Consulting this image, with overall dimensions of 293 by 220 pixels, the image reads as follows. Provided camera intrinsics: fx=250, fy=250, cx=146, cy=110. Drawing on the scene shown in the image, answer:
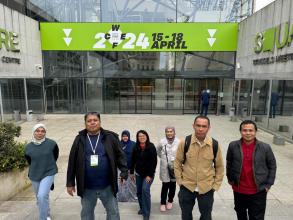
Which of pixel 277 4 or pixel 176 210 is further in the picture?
pixel 277 4

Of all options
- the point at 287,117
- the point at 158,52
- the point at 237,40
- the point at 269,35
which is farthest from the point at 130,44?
the point at 287,117

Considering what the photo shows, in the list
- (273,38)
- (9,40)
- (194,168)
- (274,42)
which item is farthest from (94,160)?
(9,40)

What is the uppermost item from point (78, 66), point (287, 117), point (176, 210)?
point (78, 66)

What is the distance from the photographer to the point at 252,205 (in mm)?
3205

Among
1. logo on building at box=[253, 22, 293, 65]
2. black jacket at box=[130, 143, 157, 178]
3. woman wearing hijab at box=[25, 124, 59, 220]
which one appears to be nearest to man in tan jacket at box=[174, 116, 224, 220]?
black jacket at box=[130, 143, 157, 178]

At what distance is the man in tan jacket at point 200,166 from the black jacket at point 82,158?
0.76 m

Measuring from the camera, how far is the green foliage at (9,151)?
474 centimetres

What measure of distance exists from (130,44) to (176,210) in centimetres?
1212

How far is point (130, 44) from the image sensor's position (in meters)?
14.9

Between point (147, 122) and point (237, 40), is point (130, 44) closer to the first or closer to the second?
point (147, 122)

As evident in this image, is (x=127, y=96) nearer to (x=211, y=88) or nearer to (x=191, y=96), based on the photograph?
(x=191, y=96)

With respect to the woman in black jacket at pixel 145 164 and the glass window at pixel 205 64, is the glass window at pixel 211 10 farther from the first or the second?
the woman in black jacket at pixel 145 164

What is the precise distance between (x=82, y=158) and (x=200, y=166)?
140 cm

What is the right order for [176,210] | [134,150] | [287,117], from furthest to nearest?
[287,117] < [176,210] < [134,150]
